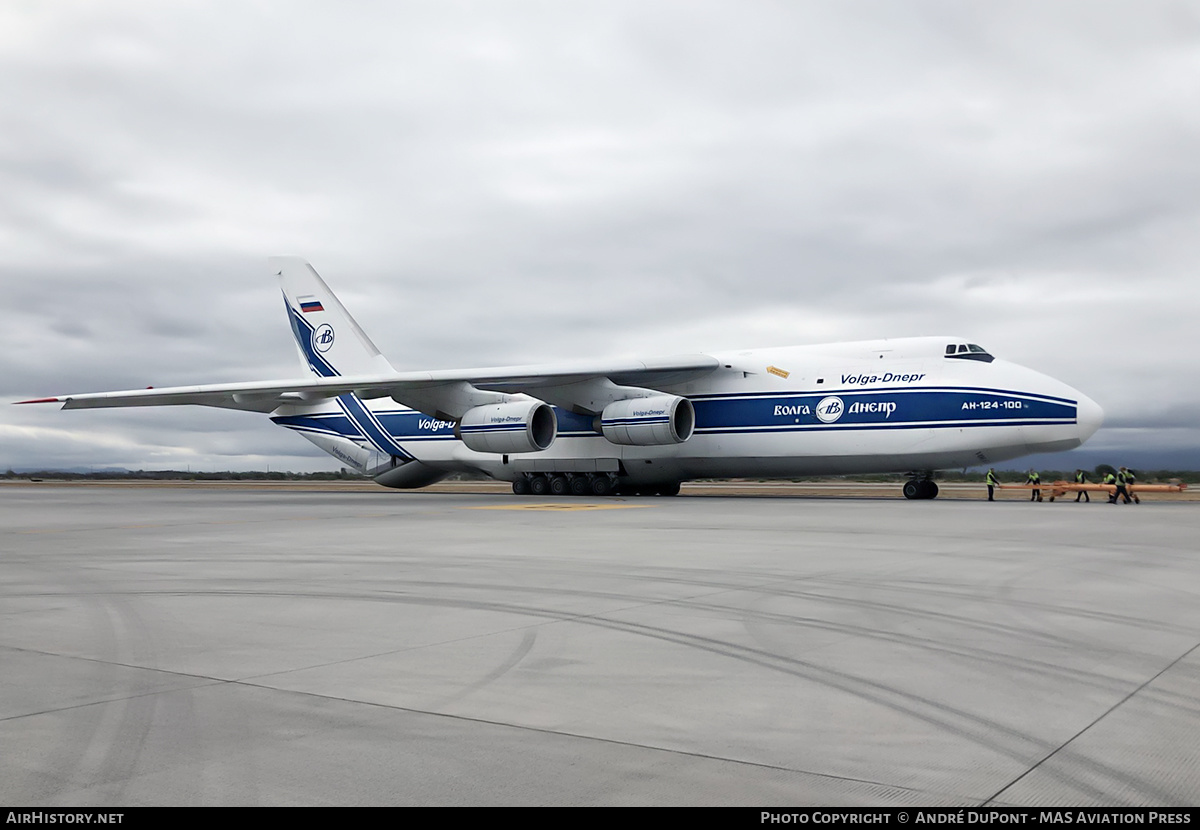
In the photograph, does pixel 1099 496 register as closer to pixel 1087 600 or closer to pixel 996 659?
pixel 1087 600

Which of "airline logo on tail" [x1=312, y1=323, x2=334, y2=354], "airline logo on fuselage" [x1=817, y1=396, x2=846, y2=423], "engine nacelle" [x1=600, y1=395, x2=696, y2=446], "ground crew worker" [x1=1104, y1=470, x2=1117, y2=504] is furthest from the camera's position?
"airline logo on tail" [x1=312, y1=323, x2=334, y2=354]

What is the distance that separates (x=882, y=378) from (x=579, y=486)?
942cm

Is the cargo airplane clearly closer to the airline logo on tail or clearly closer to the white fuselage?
the white fuselage

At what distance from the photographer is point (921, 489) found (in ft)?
80.6

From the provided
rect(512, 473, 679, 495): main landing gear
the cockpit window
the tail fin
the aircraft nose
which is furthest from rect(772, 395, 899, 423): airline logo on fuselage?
the tail fin

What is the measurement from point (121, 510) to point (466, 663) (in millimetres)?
18461

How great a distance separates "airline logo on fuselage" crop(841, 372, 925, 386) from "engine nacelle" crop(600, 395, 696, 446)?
13.3 feet

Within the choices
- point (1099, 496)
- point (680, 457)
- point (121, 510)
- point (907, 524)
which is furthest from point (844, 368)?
point (121, 510)

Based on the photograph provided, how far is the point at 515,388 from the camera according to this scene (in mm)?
27172

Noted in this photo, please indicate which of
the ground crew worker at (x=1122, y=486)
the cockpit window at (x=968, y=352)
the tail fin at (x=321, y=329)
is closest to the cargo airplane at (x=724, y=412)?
the cockpit window at (x=968, y=352)

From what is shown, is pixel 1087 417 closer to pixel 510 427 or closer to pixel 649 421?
pixel 649 421

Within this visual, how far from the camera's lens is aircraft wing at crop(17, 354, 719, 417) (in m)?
25.2

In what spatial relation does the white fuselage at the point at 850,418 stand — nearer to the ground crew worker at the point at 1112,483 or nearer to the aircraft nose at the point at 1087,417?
the aircraft nose at the point at 1087,417

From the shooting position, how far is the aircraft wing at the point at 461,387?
82.7 ft
